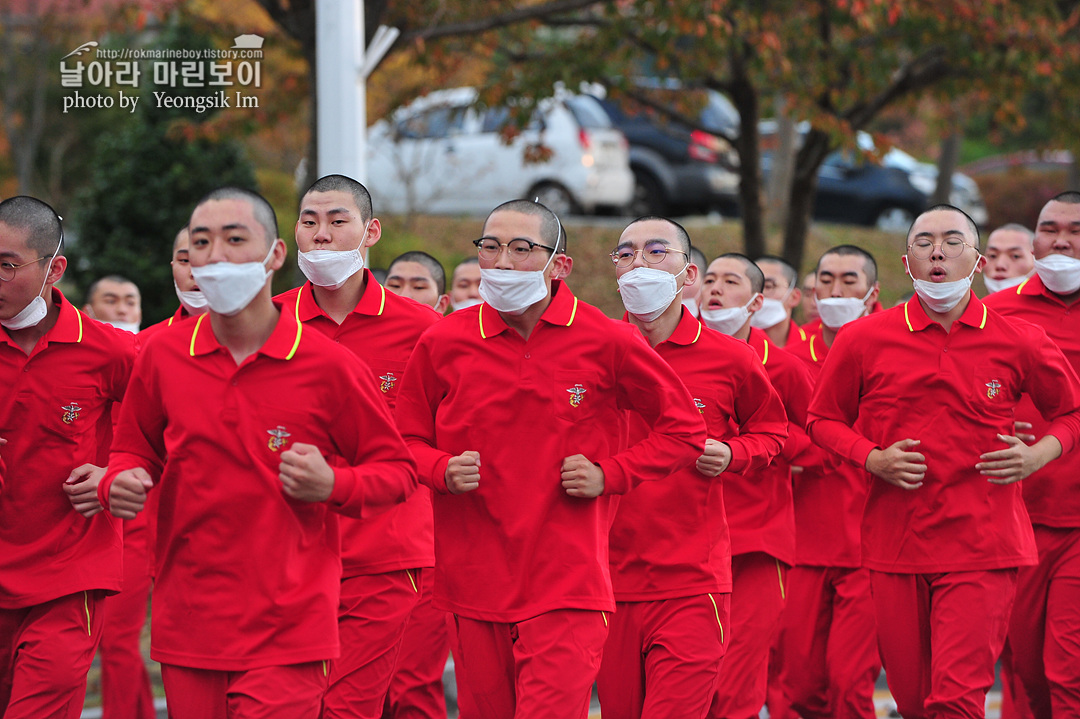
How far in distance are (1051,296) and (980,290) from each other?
11.5 metres

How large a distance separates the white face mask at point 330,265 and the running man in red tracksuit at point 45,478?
1.10 metres

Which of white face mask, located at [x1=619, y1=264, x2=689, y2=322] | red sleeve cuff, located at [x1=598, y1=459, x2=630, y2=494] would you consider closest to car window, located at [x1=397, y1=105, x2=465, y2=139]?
white face mask, located at [x1=619, y1=264, x2=689, y2=322]

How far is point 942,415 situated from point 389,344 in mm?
2590

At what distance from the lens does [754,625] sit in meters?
6.25

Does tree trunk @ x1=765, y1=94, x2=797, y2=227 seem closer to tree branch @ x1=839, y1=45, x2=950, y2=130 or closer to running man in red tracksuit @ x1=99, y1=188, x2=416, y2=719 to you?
tree branch @ x1=839, y1=45, x2=950, y2=130

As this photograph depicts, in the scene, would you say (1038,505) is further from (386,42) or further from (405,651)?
(386,42)

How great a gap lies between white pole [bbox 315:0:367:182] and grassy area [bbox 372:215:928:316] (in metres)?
6.16

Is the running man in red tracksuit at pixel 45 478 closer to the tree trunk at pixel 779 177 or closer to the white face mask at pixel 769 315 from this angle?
the white face mask at pixel 769 315

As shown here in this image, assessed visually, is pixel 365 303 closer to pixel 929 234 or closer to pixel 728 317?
pixel 728 317

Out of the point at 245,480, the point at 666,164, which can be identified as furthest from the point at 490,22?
the point at 666,164

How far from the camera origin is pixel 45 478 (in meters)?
5.16

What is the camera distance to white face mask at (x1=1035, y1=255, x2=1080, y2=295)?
6.57 meters

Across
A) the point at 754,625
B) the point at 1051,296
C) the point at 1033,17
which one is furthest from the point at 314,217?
the point at 1033,17

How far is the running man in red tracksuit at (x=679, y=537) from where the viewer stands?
18.1ft
